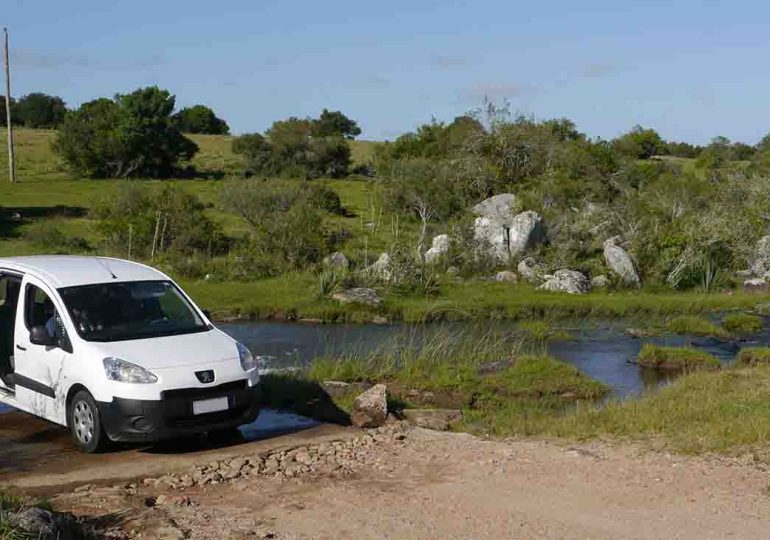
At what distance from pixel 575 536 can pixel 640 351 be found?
42.0ft

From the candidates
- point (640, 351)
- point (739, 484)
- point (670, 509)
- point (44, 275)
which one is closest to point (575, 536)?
point (670, 509)

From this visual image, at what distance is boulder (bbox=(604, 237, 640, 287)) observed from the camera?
29328mm

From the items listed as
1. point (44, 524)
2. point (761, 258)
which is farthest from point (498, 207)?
point (44, 524)

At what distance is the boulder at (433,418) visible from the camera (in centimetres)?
1189

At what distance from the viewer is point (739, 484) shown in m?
9.07

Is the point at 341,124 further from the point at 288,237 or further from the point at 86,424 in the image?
the point at 86,424

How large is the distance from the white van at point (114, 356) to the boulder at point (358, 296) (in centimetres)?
1364

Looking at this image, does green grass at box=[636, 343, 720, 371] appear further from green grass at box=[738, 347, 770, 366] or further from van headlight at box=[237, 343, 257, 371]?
van headlight at box=[237, 343, 257, 371]

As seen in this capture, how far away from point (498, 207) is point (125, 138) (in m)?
23.9

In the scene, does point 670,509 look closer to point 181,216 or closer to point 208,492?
point 208,492

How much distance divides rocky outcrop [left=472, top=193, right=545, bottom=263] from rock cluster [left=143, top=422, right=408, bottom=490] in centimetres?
2058

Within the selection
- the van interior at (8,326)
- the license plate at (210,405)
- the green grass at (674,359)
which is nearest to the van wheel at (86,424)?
the license plate at (210,405)

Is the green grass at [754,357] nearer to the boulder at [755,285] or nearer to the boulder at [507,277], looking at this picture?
the boulder at [507,277]

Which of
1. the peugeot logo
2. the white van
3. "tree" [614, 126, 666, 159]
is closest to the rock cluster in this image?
the white van
